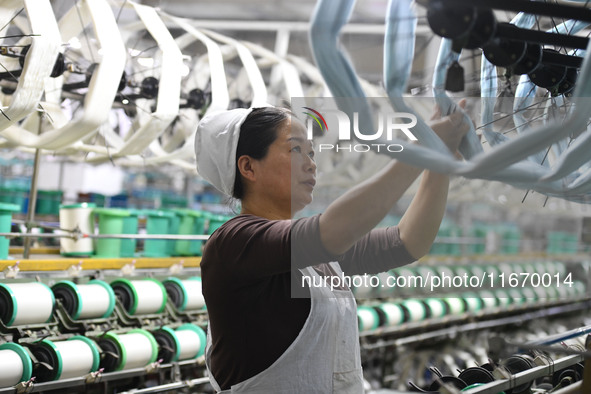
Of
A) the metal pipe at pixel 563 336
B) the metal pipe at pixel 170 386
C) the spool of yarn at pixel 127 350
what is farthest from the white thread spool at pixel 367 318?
the metal pipe at pixel 563 336

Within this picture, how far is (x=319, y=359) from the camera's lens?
1.26 metres

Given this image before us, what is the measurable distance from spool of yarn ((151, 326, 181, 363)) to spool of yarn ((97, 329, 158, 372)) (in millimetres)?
119

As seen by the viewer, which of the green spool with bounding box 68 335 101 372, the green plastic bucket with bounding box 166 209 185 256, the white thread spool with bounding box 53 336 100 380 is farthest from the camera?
the green plastic bucket with bounding box 166 209 185 256

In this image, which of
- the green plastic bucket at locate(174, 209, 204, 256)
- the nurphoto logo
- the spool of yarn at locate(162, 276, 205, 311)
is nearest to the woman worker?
the nurphoto logo

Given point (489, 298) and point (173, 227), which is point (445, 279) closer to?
point (489, 298)

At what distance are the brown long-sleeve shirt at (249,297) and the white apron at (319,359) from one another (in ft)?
0.05

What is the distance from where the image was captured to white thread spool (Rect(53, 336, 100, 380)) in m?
2.82

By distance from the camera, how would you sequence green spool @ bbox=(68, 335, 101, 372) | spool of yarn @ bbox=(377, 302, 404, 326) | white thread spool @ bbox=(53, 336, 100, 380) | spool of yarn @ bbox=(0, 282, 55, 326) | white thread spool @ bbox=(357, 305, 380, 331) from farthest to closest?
spool of yarn @ bbox=(377, 302, 404, 326) < white thread spool @ bbox=(357, 305, 380, 331) < green spool @ bbox=(68, 335, 101, 372) < white thread spool @ bbox=(53, 336, 100, 380) < spool of yarn @ bbox=(0, 282, 55, 326)

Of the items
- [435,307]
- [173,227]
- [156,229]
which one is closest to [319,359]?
[156,229]

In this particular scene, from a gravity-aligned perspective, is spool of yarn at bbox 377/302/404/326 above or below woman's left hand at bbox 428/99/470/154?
below

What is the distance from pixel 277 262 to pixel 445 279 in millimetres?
335

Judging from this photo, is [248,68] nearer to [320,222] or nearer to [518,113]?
[518,113]

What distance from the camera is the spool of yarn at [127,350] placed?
3.06 m

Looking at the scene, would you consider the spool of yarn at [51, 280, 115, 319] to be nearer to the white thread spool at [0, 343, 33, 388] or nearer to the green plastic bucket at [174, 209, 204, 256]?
the white thread spool at [0, 343, 33, 388]
